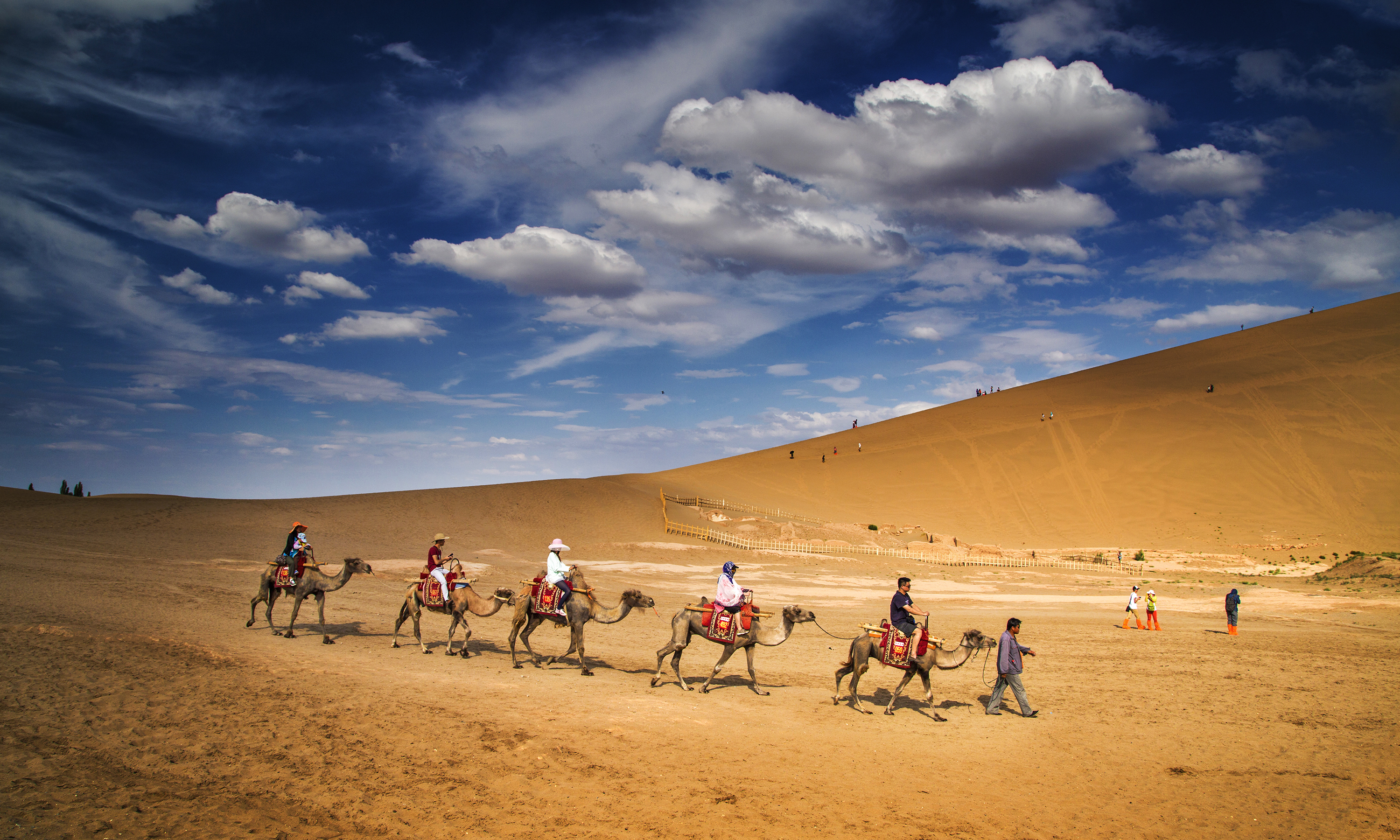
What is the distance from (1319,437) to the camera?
2121 inches

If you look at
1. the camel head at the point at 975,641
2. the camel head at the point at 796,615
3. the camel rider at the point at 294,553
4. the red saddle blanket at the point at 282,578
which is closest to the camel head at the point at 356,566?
the camel rider at the point at 294,553

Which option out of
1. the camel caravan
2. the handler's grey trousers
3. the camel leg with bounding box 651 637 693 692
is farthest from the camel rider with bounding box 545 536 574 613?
the handler's grey trousers

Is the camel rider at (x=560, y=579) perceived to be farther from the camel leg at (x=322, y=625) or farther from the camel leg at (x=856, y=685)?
the camel leg at (x=856, y=685)

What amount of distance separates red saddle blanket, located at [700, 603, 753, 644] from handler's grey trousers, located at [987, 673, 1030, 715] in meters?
4.27

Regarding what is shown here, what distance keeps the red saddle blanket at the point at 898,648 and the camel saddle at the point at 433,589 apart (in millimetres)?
8895

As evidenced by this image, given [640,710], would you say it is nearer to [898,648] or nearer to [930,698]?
[898,648]

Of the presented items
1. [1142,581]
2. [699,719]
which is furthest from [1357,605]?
[699,719]

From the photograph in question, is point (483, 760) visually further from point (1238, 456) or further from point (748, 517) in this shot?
point (1238, 456)

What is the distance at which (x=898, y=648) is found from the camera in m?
11.7

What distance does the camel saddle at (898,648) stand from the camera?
11672mm

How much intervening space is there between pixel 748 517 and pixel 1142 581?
23018mm

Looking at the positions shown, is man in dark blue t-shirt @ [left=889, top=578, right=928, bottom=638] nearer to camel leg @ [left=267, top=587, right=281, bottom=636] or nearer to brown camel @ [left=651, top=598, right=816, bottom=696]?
brown camel @ [left=651, top=598, right=816, bottom=696]

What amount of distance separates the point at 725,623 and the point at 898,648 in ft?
9.87

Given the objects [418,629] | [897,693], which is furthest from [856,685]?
[418,629]
